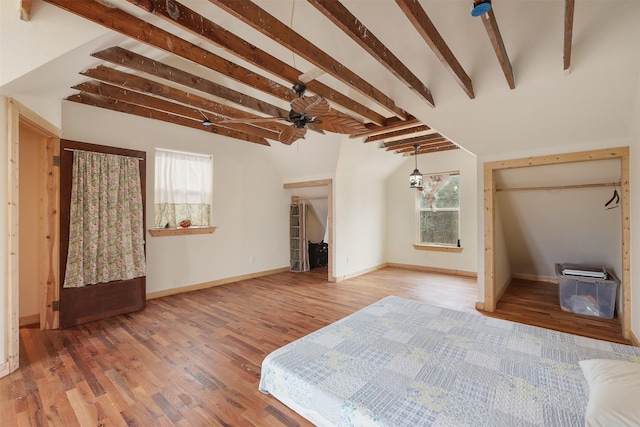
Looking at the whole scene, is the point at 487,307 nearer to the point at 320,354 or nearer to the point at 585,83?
the point at 585,83

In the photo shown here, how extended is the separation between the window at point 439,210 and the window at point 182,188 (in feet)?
15.0

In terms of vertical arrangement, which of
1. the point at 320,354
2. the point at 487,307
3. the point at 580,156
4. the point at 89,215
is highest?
the point at 580,156

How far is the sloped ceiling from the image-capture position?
6.38 ft

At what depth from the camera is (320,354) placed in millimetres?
1685

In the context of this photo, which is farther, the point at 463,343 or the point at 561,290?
the point at 561,290

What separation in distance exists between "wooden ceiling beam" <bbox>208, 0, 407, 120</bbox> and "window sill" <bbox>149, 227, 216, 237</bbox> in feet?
11.3

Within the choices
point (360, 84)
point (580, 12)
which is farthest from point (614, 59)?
point (360, 84)

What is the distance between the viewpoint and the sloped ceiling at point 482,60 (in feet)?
6.38

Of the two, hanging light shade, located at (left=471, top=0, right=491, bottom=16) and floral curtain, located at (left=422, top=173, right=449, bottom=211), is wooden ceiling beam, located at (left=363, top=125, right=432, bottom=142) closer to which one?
floral curtain, located at (left=422, top=173, right=449, bottom=211)

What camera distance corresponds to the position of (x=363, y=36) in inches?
73.7

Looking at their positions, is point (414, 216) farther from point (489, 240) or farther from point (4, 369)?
point (4, 369)

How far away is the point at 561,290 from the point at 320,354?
12.6 ft

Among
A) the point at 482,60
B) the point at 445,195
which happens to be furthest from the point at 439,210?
the point at 482,60

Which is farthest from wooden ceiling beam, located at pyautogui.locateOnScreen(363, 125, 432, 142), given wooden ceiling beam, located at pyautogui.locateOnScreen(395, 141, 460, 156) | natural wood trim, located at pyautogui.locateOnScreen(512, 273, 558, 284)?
natural wood trim, located at pyautogui.locateOnScreen(512, 273, 558, 284)
